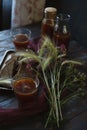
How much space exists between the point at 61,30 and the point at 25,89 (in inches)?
18.0

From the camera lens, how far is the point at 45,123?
0.91 m

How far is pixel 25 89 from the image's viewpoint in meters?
0.98

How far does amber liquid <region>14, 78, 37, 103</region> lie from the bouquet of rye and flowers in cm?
6

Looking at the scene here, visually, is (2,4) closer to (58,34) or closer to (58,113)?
(58,34)

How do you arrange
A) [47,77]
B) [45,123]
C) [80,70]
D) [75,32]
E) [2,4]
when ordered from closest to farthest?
[45,123]
[47,77]
[80,70]
[75,32]
[2,4]

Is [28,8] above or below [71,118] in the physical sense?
above

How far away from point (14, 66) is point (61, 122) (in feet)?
1.23

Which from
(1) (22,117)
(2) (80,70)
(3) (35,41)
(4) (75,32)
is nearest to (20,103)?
(1) (22,117)

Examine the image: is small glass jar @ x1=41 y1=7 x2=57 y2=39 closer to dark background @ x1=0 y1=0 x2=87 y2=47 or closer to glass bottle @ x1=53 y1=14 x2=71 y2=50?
glass bottle @ x1=53 y1=14 x2=71 y2=50

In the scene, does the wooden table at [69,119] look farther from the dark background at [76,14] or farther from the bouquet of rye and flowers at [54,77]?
the dark background at [76,14]

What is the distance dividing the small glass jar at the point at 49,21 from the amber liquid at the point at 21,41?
12cm

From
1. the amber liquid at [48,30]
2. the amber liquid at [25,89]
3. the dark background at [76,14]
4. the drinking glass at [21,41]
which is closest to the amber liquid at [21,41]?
Answer: the drinking glass at [21,41]

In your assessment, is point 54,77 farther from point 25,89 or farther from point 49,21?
point 49,21

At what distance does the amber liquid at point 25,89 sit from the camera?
0.96 metres
